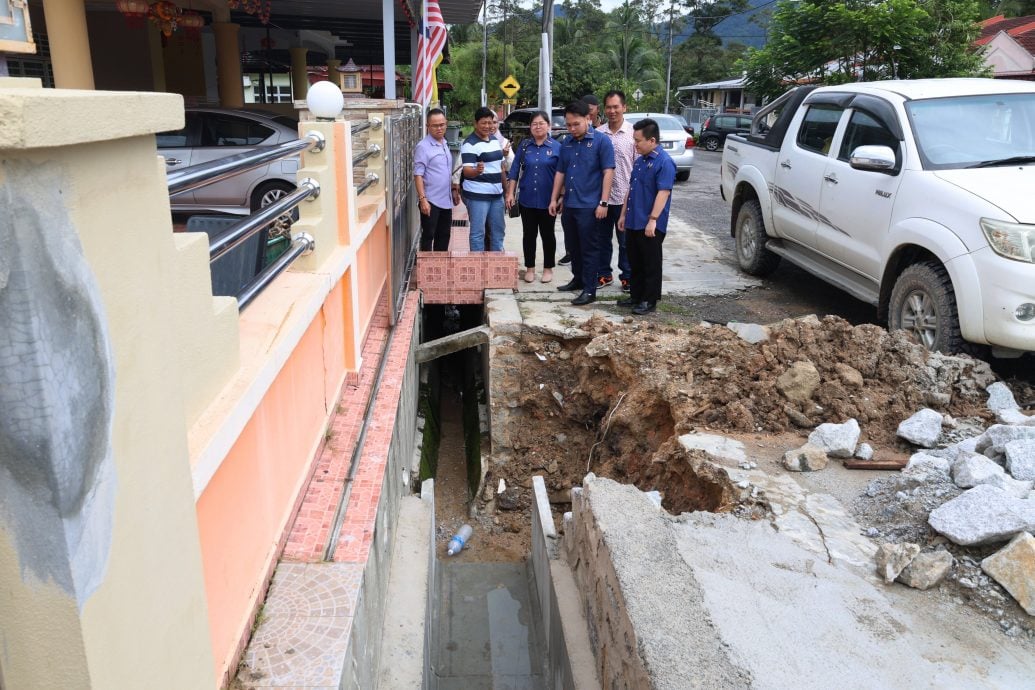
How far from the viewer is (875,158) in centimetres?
588

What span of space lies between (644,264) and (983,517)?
394 cm

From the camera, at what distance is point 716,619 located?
304 centimetres

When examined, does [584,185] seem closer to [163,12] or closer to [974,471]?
[974,471]

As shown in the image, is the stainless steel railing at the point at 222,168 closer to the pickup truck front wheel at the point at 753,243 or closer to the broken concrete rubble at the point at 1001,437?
the broken concrete rubble at the point at 1001,437

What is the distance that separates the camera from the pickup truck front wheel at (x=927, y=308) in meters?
5.31

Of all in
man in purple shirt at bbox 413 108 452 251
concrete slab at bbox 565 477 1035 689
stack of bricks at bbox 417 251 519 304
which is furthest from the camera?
stack of bricks at bbox 417 251 519 304

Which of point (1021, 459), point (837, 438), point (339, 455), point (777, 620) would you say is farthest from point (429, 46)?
point (777, 620)

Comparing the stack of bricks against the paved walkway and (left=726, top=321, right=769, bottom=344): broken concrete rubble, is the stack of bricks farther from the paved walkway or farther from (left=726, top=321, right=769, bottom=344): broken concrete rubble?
(left=726, top=321, right=769, bottom=344): broken concrete rubble

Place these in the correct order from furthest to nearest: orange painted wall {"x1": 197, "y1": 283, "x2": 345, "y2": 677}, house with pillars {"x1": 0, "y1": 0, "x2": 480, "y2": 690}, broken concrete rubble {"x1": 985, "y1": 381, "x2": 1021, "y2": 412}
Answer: broken concrete rubble {"x1": 985, "y1": 381, "x2": 1021, "y2": 412}
orange painted wall {"x1": 197, "y1": 283, "x2": 345, "y2": 677}
house with pillars {"x1": 0, "y1": 0, "x2": 480, "y2": 690}

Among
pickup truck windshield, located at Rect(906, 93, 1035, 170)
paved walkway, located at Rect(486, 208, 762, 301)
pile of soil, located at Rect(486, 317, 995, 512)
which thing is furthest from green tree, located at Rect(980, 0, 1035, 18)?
pile of soil, located at Rect(486, 317, 995, 512)

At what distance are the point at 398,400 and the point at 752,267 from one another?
4861 mm

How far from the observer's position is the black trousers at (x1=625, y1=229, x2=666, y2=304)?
6777 millimetres

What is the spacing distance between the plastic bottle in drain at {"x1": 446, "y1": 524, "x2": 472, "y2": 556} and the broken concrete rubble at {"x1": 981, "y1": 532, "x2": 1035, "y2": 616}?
3.56 m

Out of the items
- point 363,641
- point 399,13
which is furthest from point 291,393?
point 399,13
